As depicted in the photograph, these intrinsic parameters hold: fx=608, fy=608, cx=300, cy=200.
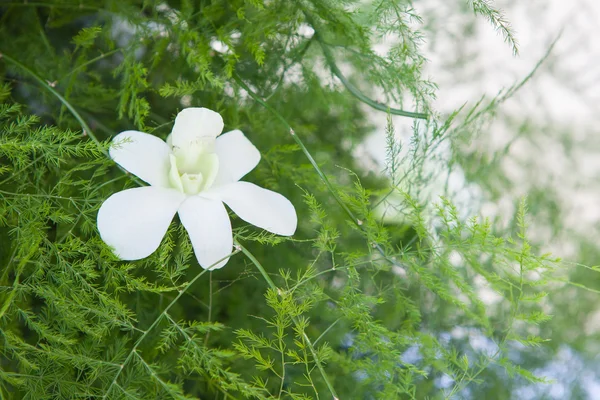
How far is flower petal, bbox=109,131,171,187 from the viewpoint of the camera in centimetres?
35

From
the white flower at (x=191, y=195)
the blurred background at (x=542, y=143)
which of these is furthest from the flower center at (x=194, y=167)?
the blurred background at (x=542, y=143)

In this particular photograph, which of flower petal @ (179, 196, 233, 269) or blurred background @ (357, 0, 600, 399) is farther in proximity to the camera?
blurred background @ (357, 0, 600, 399)

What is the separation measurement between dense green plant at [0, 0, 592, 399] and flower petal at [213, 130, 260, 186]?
0.03 meters

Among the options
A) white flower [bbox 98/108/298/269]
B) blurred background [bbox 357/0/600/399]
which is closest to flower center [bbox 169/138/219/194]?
white flower [bbox 98/108/298/269]

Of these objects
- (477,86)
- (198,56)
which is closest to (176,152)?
(198,56)

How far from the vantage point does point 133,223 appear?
1.10 feet

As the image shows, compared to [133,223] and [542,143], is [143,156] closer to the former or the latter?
[133,223]

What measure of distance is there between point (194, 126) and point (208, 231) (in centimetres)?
7

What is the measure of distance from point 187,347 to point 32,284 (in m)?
0.10

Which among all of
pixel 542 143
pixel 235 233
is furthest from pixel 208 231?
pixel 542 143

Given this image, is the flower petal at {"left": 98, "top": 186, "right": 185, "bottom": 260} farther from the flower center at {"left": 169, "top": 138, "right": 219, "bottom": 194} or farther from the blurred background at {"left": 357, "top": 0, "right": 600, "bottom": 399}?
the blurred background at {"left": 357, "top": 0, "right": 600, "bottom": 399}

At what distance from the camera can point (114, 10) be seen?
0.46 m

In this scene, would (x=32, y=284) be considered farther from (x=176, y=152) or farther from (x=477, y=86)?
(x=477, y=86)

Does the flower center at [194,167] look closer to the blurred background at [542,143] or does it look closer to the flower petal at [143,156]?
the flower petal at [143,156]
